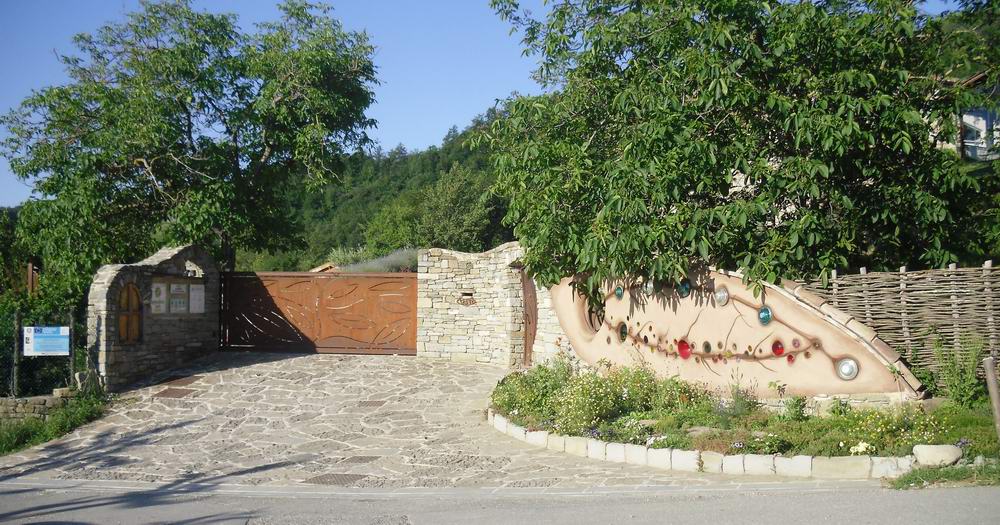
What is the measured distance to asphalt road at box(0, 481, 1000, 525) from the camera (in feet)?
21.9

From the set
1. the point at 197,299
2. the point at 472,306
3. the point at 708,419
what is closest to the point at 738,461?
the point at 708,419

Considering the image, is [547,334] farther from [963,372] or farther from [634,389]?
[963,372]

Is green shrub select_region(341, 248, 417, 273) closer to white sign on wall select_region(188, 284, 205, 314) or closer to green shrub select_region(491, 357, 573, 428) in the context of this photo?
white sign on wall select_region(188, 284, 205, 314)

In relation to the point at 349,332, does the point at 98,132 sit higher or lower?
higher

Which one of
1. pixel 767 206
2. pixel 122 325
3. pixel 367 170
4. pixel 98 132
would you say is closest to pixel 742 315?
pixel 767 206

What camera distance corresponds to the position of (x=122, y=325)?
1484 centimetres

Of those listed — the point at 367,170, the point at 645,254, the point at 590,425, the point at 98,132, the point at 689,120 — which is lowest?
the point at 590,425

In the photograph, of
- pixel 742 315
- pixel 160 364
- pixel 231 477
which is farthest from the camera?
pixel 160 364

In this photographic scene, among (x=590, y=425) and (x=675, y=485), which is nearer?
(x=675, y=485)

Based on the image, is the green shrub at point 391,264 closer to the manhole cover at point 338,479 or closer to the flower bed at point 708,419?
the flower bed at point 708,419

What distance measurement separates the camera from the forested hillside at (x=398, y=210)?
3672 cm

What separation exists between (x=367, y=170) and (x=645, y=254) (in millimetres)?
52074

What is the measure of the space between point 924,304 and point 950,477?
2.69 m

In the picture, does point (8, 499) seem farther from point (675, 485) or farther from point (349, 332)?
point (349, 332)
